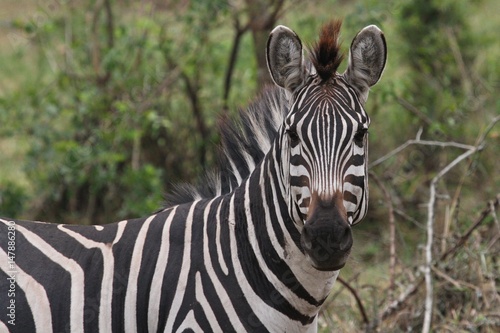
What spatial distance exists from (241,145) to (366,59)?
833 mm

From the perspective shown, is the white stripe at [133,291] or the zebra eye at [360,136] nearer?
the zebra eye at [360,136]

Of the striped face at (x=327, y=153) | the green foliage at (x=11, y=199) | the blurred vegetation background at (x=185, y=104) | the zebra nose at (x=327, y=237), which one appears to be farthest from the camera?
the green foliage at (x=11, y=199)

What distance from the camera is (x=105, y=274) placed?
11.4 ft

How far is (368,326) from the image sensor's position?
5137mm

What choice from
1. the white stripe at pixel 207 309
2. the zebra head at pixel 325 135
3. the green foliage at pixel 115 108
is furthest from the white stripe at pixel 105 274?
the green foliage at pixel 115 108

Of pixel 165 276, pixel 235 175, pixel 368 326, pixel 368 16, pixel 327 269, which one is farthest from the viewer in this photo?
pixel 368 16

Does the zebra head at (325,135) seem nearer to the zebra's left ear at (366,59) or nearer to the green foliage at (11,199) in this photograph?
the zebra's left ear at (366,59)

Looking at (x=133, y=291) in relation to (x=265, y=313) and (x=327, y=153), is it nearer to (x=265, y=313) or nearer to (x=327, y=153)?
(x=265, y=313)

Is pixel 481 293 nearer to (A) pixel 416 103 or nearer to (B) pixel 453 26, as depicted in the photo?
(A) pixel 416 103

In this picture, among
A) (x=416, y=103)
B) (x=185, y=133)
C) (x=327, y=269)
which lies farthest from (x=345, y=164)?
(x=416, y=103)

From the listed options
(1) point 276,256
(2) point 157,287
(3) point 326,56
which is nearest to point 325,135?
(3) point 326,56

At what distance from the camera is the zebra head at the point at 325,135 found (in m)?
2.96

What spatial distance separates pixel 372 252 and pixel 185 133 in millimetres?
2609

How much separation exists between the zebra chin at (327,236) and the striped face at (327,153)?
6 cm
